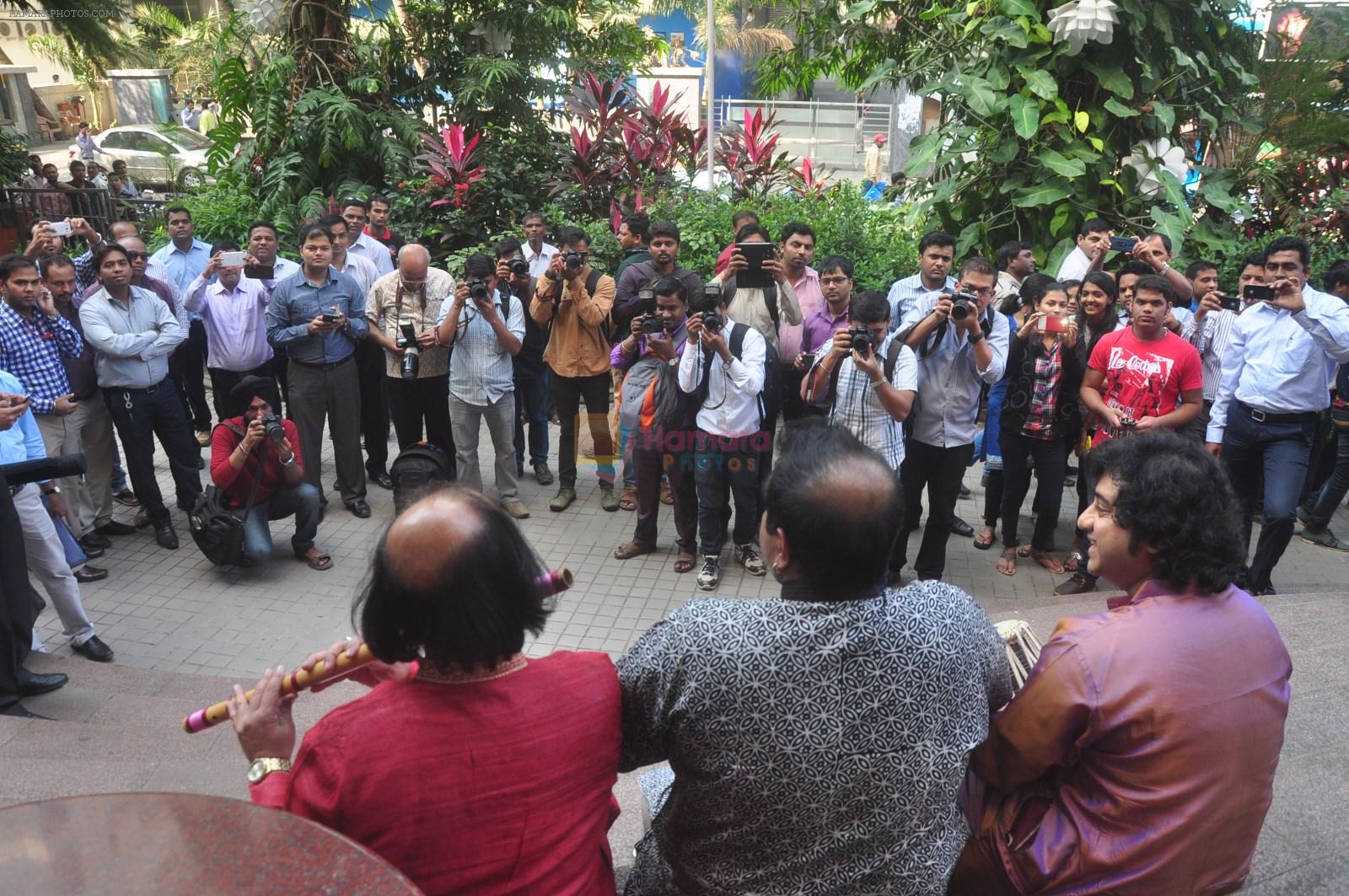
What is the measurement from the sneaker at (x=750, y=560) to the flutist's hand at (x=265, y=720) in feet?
14.1

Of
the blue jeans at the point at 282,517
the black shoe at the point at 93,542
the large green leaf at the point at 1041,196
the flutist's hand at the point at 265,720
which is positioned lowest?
the black shoe at the point at 93,542

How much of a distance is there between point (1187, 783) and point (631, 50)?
1170cm

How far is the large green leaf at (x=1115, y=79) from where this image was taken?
8.16m

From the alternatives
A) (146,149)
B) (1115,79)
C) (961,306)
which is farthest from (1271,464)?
(146,149)

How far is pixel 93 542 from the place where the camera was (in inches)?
249

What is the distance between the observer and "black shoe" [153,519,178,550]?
21.2 ft

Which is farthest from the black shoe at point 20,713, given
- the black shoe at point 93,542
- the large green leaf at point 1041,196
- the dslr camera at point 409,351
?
the large green leaf at point 1041,196

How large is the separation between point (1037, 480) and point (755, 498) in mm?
1638

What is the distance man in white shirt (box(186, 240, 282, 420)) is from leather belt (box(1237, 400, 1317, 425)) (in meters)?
5.75

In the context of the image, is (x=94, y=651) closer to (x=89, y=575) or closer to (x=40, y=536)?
(x=40, y=536)

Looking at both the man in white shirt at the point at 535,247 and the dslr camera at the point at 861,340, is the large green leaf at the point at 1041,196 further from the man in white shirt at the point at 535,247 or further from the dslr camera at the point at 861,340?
the dslr camera at the point at 861,340

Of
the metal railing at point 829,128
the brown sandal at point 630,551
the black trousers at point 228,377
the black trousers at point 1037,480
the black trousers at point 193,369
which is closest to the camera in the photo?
the black trousers at point 1037,480

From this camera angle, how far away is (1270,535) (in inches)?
205

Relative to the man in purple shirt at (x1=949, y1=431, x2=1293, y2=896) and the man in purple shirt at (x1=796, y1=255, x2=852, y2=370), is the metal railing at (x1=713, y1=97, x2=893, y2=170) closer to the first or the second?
the man in purple shirt at (x1=796, y1=255, x2=852, y2=370)
